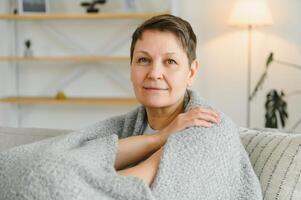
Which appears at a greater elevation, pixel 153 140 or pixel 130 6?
A: pixel 130 6

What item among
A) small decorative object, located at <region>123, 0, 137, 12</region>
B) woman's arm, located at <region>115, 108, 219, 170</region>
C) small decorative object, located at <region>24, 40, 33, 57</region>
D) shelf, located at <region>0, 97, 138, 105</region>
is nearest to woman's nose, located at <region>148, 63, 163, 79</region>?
woman's arm, located at <region>115, 108, 219, 170</region>

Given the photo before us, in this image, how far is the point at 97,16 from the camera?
3537 mm

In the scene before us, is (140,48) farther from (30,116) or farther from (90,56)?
(30,116)

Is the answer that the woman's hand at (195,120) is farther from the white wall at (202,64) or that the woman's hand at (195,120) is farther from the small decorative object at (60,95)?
the small decorative object at (60,95)

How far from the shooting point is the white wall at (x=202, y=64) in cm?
364

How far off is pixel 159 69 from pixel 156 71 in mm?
11

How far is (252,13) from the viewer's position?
3.29 metres

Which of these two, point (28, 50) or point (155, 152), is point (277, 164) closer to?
point (155, 152)

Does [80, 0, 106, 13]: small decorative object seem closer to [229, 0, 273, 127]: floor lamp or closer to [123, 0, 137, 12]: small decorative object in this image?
[123, 0, 137, 12]: small decorative object

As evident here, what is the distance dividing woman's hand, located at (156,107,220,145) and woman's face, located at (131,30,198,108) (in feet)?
0.34

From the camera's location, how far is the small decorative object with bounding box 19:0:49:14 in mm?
3756

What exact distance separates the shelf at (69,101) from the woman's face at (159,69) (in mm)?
2304

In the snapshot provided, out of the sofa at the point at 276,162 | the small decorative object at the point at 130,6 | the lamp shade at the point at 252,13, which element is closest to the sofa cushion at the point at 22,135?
the sofa at the point at 276,162

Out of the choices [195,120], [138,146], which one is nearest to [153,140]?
[138,146]
